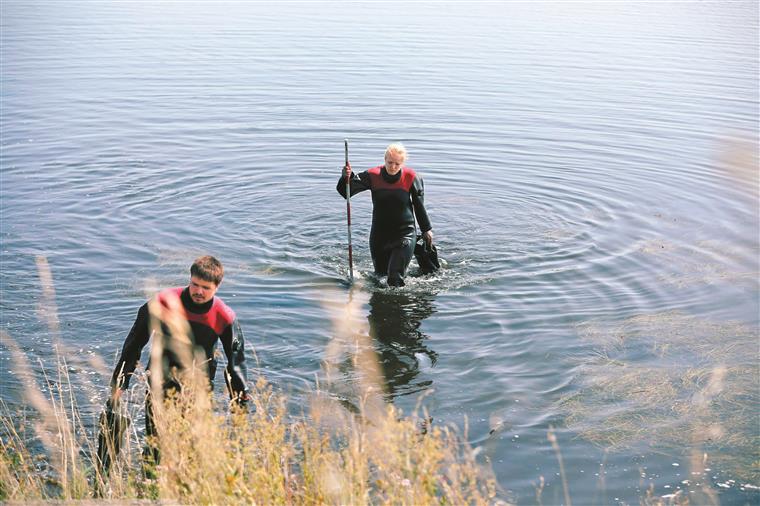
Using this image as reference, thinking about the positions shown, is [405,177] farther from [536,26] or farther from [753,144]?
[536,26]

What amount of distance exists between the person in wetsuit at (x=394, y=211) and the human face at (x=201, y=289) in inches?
210

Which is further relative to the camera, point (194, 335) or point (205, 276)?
point (194, 335)

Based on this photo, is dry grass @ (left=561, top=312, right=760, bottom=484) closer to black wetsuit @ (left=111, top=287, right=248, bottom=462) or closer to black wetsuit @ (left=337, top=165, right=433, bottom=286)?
black wetsuit @ (left=337, top=165, right=433, bottom=286)

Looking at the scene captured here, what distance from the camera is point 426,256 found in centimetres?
1332

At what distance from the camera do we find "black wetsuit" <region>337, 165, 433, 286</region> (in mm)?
12742

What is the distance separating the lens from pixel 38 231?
14984mm

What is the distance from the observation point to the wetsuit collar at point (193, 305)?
7.63 meters

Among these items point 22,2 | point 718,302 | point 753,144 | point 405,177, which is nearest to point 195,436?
point 405,177

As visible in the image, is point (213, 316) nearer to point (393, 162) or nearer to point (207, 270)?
point (207, 270)

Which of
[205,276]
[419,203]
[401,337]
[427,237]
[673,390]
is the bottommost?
[673,390]

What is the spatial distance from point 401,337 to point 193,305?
4.29 metres

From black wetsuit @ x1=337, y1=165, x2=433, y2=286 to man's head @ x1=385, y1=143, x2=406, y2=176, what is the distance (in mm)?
269

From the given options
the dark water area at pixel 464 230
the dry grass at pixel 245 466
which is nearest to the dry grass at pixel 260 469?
the dry grass at pixel 245 466

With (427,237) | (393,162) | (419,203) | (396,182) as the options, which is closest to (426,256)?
(427,237)
